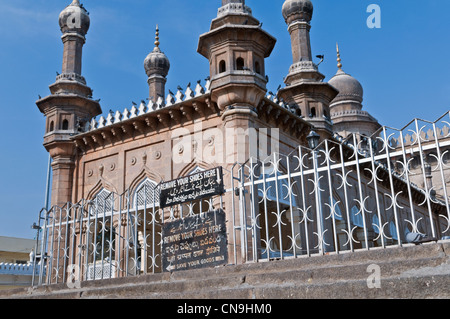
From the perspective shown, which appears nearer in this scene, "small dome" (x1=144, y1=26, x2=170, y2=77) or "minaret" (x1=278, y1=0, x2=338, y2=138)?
"minaret" (x1=278, y1=0, x2=338, y2=138)

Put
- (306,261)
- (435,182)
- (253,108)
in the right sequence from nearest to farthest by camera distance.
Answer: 1. (306,261)
2. (253,108)
3. (435,182)

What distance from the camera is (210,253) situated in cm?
632

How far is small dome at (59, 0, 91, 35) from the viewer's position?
1449 cm

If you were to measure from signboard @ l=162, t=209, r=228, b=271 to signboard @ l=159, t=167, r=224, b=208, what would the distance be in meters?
0.34

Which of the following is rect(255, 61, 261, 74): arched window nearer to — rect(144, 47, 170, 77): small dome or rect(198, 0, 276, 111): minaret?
rect(198, 0, 276, 111): minaret

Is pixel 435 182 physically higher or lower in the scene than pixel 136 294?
higher

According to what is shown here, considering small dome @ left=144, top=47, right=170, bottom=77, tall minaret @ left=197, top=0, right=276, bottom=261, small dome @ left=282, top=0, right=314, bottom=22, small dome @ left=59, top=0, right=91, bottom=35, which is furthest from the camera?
small dome @ left=144, top=47, right=170, bottom=77

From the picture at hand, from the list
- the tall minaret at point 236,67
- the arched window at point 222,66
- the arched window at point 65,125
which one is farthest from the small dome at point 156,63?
the arched window at point 222,66

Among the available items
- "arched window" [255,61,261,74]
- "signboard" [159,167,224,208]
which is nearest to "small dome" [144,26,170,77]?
"arched window" [255,61,261,74]

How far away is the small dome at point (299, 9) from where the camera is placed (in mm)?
14695

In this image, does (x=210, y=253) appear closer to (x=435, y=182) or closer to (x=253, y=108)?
(x=253, y=108)
